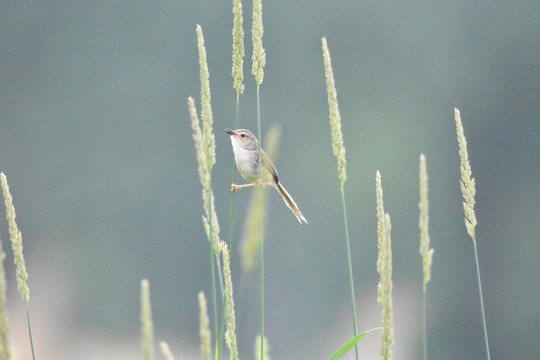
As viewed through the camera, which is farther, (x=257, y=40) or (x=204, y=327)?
(x=257, y=40)

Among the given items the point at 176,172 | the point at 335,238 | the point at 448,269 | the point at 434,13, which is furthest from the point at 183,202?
the point at 434,13

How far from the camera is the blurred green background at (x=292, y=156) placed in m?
16.8

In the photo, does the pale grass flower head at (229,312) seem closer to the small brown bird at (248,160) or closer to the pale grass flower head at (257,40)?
the pale grass flower head at (257,40)

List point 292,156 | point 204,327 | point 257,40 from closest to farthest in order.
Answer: point 204,327
point 257,40
point 292,156

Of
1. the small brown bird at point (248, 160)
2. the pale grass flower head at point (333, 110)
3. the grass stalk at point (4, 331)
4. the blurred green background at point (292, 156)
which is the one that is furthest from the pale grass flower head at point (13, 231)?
the blurred green background at point (292, 156)

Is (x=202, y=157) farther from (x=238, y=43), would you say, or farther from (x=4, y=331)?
(x=4, y=331)

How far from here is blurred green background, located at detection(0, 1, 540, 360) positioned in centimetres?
1678

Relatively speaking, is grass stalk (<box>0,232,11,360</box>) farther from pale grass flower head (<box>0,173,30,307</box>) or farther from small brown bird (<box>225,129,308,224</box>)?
small brown bird (<box>225,129,308,224</box>)

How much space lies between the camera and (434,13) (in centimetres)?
2020

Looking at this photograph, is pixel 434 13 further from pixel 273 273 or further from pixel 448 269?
pixel 273 273

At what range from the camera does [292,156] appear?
17.9m

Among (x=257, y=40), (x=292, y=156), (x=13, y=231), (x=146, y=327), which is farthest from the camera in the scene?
(x=292, y=156)

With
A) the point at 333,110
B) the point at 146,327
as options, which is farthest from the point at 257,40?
the point at 146,327

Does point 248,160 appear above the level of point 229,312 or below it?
above
